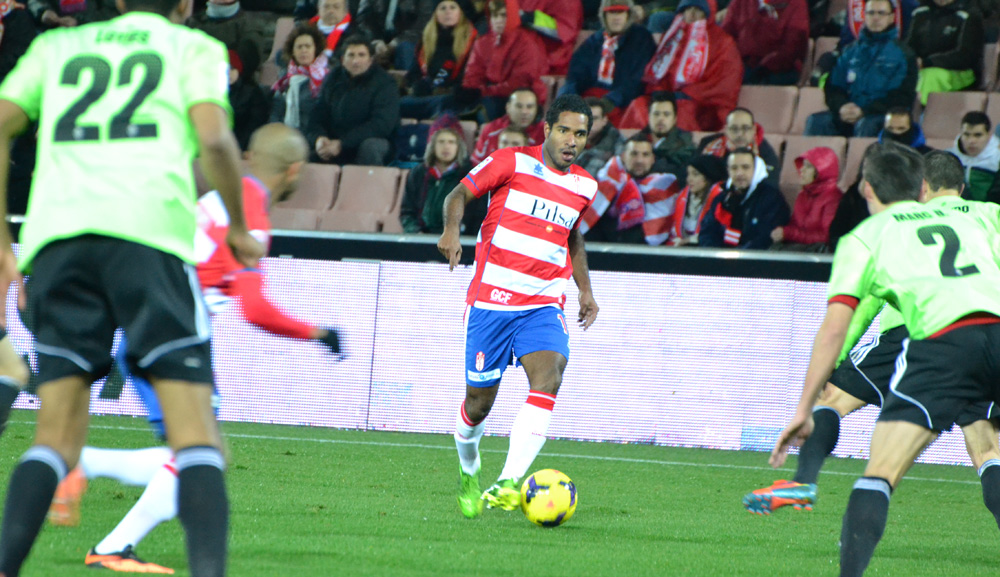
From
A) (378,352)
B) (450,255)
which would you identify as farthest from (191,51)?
(378,352)

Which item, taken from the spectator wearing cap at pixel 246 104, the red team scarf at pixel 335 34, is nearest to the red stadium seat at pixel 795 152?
the red team scarf at pixel 335 34

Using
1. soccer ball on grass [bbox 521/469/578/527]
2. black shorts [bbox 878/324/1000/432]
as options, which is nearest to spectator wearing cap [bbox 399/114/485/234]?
soccer ball on grass [bbox 521/469/578/527]

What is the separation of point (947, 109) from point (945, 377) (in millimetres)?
8402

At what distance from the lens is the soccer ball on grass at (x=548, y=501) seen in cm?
633

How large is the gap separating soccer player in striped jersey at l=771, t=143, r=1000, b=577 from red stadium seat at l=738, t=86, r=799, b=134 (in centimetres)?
854

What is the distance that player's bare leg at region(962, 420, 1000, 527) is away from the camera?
5664 millimetres

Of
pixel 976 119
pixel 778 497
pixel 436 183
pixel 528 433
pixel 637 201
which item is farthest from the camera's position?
pixel 436 183

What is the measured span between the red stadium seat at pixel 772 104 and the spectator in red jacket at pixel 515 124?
2367 millimetres

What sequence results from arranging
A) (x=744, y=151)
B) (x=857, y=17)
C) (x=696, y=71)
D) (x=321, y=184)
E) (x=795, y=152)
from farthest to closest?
(x=321, y=184) < (x=696, y=71) < (x=857, y=17) < (x=795, y=152) < (x=744, y=151)

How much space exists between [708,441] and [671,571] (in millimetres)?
5701

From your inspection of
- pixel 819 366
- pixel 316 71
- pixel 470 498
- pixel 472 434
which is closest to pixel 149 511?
pixel 819 366

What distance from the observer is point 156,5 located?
11.6 feet

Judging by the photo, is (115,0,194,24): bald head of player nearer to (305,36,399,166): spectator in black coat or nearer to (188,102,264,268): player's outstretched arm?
(188,102,264,268): player's outstretched arm

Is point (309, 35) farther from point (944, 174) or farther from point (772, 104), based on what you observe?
point (944, 174)
